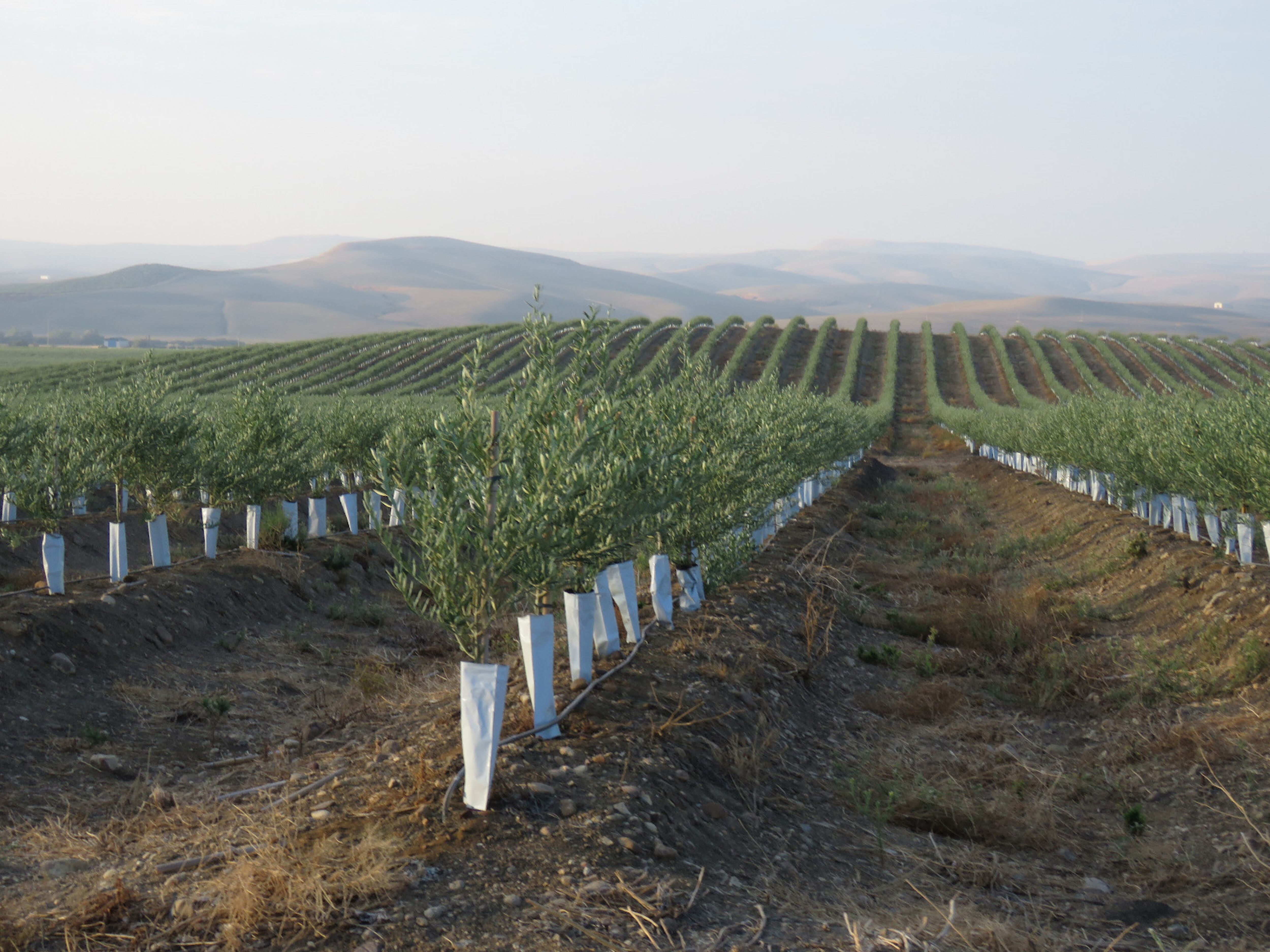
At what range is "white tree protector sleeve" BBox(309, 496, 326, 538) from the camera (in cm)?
1961

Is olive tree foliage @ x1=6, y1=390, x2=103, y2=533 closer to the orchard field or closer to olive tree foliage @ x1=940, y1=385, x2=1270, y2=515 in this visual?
the orchard field

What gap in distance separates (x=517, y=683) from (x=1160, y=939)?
18.3ft

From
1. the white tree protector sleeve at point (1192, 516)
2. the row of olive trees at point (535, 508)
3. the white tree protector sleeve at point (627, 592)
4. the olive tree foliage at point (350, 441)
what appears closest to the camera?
the row of olive trees at point (535, 508)

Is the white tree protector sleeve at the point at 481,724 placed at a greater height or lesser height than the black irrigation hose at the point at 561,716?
greater

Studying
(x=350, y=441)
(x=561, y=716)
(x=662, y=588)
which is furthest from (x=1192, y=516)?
(x=350, y=441)

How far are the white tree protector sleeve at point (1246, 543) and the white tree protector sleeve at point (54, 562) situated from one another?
17.8 metres

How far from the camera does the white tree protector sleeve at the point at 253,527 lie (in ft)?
54.9

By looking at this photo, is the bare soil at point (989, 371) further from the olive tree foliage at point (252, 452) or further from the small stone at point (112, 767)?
the small stone at point (112, 767)

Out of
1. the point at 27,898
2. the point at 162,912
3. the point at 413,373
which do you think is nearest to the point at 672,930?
the point at 162,912

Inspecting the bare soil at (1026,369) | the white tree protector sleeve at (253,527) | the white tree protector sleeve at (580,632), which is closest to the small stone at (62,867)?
the white tree protector sleeve at (580,632)

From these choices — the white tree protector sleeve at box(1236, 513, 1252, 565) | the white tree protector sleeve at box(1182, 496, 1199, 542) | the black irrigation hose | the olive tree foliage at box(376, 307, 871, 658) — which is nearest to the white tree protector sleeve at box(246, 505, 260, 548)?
the olive tree foliage at box(376, 307, 871, 658)

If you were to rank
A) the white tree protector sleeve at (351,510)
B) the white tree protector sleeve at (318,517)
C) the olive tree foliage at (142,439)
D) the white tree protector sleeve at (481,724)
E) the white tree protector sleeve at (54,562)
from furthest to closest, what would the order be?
the white tree protector sleeve at (351,510)
the white tree protector sleeve at (318,517)
the olive tree foliage at (142,439)
the white tree protector sleeve at (54,562)
the white tree protector sleeve at (481,724)

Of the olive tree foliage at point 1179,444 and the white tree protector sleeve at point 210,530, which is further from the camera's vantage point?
the white tree protector sleeve at point 210,530

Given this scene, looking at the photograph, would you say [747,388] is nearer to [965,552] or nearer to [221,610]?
[965,552]
